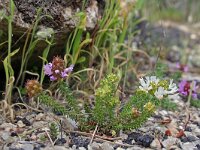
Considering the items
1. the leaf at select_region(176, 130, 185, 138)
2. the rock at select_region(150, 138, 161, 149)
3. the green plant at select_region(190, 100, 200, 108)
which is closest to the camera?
the rock at select_region(150, 138, 161, 149)

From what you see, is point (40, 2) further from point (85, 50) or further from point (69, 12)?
point (85, 50)

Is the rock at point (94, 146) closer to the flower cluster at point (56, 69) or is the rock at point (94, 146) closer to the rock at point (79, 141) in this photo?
the rock at point (79, 141)

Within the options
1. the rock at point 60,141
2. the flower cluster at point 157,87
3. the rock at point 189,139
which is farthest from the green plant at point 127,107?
the rock at point 189,139

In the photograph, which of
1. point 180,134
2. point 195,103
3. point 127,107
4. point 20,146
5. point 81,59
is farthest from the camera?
point 195,103

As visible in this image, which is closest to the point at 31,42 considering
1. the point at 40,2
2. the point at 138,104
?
the point at 40,2

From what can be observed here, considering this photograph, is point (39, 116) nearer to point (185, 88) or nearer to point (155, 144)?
point (155, 144)

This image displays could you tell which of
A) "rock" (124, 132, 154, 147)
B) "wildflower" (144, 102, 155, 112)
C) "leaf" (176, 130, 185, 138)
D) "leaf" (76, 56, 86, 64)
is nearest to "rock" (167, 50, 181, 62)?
"leaf" (76, 56, 86, 64)

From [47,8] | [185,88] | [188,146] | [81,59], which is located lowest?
[188,146]

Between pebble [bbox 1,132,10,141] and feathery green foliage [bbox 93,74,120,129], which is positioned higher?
feathery green foliage [bbox 93,74,120,129]

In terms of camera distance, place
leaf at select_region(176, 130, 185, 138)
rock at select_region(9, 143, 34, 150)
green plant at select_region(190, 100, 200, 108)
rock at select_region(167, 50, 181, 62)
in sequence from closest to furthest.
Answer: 1. rock at select_region(9, 143, 34, 150)
2. leaf at select_region(176, 130, 185, 138)
3. green plant at select_region(190, 100, 200, 108)
4. rock at select_region(167, 50, 181, 62)

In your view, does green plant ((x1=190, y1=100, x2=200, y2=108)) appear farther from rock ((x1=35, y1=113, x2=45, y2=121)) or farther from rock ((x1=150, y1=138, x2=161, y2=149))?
rock ((x1=35, y1=113, x2=45, y2=121))

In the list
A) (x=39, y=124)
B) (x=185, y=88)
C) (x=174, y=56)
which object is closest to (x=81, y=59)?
(x=39, y=124)
